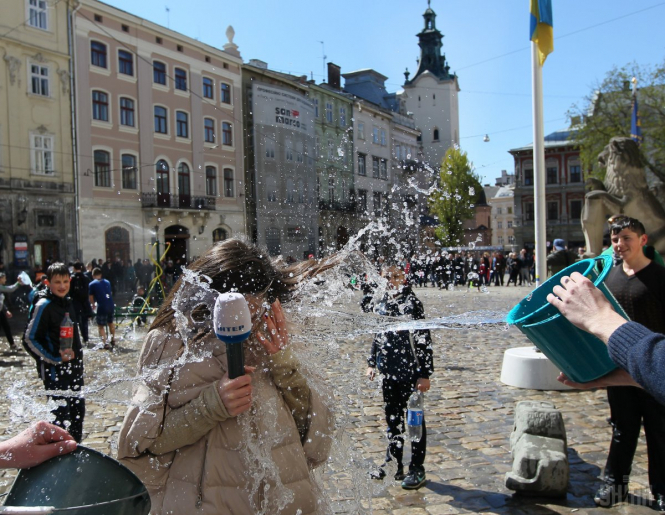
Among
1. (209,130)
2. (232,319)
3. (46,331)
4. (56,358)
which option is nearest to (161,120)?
(209,130)

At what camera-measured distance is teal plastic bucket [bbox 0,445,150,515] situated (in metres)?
1.58

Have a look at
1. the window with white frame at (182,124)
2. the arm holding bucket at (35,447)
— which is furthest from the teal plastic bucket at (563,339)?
the window with white frame at (182,124)

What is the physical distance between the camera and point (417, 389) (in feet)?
15.8

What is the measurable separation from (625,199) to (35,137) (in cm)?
2710

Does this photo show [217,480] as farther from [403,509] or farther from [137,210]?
[137,210]

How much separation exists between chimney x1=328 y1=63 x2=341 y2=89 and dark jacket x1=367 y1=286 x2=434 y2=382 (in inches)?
1957

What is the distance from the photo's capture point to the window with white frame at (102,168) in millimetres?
30531

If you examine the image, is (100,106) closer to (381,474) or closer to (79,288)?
(79,288)

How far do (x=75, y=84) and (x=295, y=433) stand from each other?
31645mm

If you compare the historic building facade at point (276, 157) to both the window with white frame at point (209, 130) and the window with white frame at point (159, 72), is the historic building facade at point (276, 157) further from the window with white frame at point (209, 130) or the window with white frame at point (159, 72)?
the window with white frame at point (159, 72)

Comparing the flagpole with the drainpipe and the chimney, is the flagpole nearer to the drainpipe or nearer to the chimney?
the drainpipe

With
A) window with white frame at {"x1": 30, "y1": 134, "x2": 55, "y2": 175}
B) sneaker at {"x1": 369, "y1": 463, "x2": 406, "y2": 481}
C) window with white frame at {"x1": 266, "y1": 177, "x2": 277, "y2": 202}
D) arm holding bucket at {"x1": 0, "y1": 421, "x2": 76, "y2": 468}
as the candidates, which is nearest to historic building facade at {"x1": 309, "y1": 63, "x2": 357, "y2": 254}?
window with white frame at {"x1": 266, "y1": 177, "x2": 277, "y2": 202}

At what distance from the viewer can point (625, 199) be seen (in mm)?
9617

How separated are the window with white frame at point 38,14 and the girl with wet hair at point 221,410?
31.3m
